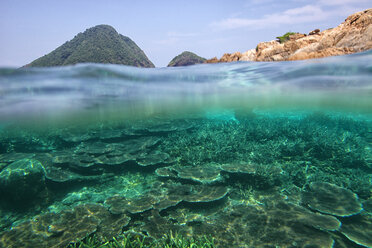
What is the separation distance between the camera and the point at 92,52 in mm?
28234

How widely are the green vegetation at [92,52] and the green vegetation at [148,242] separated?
26.1 meters

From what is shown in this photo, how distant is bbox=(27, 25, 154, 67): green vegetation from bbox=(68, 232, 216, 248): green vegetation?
26.1 meters

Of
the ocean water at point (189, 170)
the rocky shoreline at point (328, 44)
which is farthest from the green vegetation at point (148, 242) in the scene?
the rocky shoreline at point (328, 44)

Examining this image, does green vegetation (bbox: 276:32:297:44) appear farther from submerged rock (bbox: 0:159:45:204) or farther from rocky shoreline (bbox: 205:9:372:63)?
submerged rock (bbox: 0:159:45:204)

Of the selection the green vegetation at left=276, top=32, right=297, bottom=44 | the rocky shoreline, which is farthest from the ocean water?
the green vegetation at left=276, top=32, right=297, bottom=44

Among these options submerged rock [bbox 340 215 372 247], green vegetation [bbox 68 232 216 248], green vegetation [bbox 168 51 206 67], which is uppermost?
green vegetation [bbox 168 51 206 67]

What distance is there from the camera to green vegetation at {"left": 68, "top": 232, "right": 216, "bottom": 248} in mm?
4434

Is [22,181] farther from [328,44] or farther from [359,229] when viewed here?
[328,44]

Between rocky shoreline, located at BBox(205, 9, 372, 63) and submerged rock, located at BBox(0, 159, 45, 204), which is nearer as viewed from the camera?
submerged rock, located at BBox(0, 159, 45, 204)

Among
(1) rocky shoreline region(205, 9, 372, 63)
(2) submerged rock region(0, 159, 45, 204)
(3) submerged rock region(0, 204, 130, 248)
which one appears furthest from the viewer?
(1) rocky shoreline region(205, 9, 372, 63)

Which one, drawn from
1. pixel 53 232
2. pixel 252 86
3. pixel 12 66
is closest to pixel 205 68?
pixel 252 86

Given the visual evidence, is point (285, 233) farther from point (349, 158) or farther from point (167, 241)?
point (349, 158)

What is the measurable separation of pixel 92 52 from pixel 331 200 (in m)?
31.9

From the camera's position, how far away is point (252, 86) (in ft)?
54.3
